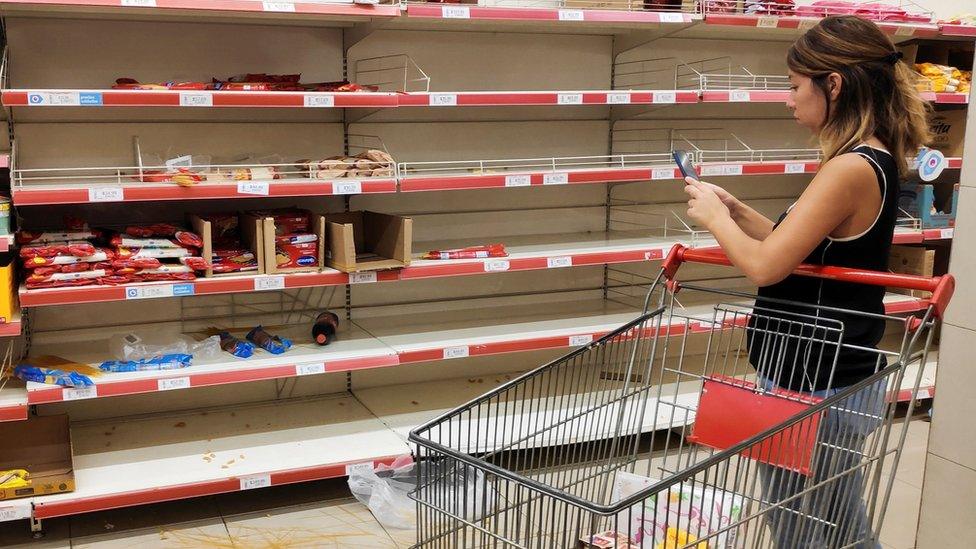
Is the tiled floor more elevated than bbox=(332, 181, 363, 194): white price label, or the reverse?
bbox=(332, 181, 363, 194): white price label

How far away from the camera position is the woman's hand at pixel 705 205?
1.88 m

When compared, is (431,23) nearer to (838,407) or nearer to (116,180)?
(116,180)

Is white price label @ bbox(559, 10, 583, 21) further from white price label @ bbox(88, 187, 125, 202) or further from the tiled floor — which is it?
the tiled floor

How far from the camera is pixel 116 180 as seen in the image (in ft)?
11.8

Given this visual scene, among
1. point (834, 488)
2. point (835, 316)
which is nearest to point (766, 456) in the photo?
point (834, 488)

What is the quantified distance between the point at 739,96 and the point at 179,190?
2.40m

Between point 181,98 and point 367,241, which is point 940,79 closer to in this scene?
point 367,241

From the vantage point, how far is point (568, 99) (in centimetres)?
367

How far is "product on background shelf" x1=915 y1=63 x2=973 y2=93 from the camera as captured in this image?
4.51 metres

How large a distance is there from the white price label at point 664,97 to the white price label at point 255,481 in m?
2.19

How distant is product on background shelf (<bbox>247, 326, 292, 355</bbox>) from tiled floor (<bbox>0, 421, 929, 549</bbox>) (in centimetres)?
56

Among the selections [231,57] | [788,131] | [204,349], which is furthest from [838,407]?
[788,131]

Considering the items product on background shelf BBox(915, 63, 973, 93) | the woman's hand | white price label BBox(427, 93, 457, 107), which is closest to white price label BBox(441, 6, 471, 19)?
white price label BBox(427, 93, 457, 107)

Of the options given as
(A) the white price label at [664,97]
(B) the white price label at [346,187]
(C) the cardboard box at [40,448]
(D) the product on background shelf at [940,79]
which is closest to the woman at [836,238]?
(B) the white price label at [346,187]
